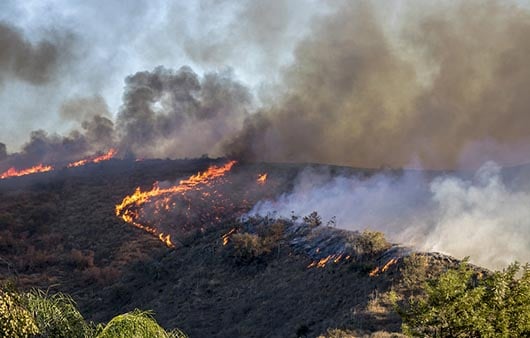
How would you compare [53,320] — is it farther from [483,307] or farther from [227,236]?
[227,236]

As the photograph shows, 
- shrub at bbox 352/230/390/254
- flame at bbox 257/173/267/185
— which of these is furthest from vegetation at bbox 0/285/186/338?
flame at bbox 257/173/267/185

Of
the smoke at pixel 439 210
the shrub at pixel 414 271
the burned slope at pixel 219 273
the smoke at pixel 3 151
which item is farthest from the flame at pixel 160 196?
the smoke at pixel 3 151

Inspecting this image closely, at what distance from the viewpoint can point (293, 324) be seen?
24484 mm

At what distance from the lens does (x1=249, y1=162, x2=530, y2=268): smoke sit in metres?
31.9

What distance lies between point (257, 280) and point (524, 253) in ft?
55.2

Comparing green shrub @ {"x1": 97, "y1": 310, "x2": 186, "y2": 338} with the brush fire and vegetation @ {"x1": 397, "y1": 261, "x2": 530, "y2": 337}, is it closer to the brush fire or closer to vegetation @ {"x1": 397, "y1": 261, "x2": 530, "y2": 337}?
vegetation @ {"x1": 397, "y1": 261, "x2": 530, "y2": 337}

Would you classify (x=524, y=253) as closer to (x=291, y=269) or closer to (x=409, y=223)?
(x=409, y=223)

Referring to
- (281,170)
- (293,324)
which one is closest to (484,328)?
(293,324)

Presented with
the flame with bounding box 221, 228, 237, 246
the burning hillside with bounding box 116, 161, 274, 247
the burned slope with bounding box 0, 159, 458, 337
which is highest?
the burning hillside with bounding box 116, 161, 274, 247

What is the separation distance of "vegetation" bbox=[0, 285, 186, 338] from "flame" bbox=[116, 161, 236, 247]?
47.7 m

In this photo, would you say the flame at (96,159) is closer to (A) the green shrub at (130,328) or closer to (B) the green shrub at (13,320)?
(B) the green shrub at (13,320)

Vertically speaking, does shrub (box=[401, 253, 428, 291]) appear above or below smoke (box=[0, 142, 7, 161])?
below

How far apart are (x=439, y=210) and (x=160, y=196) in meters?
40.6

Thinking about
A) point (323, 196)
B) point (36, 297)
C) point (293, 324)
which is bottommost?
point (293, 324)
